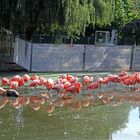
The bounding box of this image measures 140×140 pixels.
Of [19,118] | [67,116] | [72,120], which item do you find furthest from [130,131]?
[19,118]

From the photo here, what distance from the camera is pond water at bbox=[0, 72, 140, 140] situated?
380 inches

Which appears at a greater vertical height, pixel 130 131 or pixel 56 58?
pixel 56 58

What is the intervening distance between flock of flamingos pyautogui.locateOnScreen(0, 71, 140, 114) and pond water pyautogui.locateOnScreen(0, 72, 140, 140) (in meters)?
0.05

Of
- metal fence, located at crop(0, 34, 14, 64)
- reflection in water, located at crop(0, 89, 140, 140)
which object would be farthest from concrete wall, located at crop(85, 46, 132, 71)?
reflection in water, located at crop(0, 89, 140, 140)

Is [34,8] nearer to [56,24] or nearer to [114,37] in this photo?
[56,24]

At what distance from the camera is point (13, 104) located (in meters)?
13.4

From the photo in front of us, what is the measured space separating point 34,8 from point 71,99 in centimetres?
1003

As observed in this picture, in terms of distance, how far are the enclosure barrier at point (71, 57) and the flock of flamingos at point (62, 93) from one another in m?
6.33

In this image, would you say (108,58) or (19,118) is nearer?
(19,118)

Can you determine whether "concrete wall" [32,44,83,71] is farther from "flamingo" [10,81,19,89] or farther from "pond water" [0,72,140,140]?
"pond water" [0,72,140,140]

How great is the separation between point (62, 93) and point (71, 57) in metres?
9.16

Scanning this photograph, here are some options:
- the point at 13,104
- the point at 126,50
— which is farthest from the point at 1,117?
the point at 126,50

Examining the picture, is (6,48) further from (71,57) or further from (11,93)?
(11,93)

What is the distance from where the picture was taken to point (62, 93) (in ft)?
50.6
